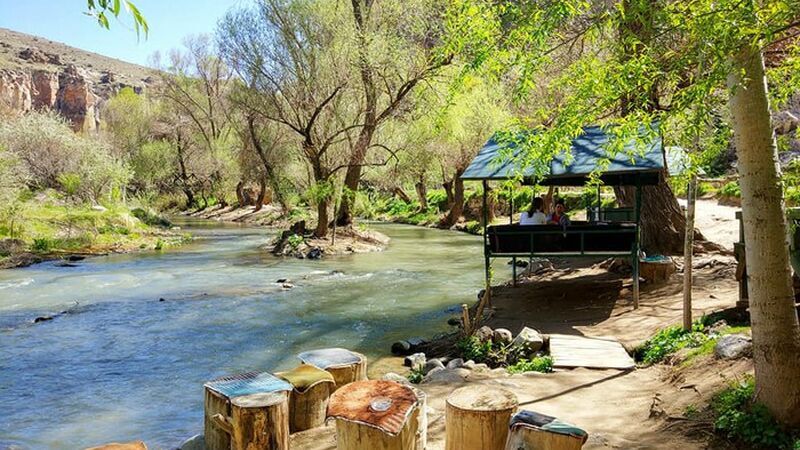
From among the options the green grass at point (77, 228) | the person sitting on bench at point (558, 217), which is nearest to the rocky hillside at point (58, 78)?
the green grass at point (77, 228)

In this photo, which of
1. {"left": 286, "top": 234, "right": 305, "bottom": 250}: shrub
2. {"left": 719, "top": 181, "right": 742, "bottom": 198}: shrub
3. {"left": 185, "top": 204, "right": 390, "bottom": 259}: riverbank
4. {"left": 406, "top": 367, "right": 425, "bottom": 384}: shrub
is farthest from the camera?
{"left": 719, "top": 181, "right": 742, "bottom": 198}: shrub

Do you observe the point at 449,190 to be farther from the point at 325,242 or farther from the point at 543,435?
the point at 543,435

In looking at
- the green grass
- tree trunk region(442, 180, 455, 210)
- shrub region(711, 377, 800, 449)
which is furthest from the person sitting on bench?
tree trunk region(442, 180, 455, 210)

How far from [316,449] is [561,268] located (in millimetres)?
12390

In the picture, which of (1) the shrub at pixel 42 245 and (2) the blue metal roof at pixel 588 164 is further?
(1) the shrub at pixel 42 245

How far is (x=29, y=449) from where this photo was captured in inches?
274

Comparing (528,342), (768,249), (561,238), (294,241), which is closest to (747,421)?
(768,249)

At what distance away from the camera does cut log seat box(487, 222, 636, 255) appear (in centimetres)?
1178

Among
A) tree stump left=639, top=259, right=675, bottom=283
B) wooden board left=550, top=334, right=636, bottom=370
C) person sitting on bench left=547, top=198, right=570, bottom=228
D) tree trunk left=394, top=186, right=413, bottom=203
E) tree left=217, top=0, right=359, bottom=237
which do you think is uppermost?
tree left=217, top=0, right=359, bottom=237

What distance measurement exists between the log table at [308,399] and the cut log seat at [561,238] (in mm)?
6581

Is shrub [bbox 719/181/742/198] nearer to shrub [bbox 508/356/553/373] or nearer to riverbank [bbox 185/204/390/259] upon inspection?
riverbank [bbox 185/204/390/259]

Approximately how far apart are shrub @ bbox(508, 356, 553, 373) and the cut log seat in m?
3.78

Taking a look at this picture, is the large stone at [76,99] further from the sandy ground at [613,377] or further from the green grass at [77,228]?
the sandy ground at [613,377]

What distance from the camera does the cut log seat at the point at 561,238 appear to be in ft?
38.7
